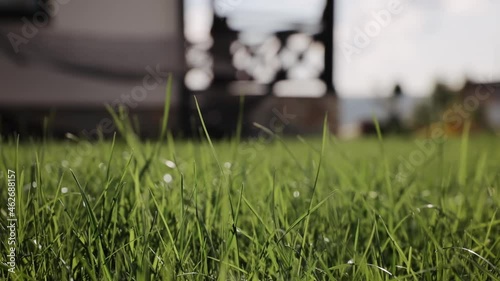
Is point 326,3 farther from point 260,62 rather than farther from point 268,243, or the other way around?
point 268,243

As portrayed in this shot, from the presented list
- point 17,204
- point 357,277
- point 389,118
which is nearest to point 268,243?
point 357,277

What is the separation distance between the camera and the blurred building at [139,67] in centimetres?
625

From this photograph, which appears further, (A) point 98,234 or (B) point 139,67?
(B) point 139,67

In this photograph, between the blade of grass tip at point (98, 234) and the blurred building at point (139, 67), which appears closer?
the blade of grass tip at point (98, 234)

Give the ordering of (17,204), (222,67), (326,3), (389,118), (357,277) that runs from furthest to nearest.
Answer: (389,118) < (222,67) < (326,3) < (17,204) < (357,277)

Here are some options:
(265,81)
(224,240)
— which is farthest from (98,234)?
(265,81)

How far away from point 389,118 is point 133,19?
4.16 metres

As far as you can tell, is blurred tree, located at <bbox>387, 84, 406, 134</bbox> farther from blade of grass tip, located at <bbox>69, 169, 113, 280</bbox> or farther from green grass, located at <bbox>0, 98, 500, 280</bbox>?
blade of grass tip, located at <bbox>69, 169, 113, 280</bbox>

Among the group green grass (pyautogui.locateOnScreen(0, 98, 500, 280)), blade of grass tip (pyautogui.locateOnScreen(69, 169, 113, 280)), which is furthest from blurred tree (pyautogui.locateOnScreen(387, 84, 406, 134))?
blade of grass tip (pyautogui.locateOnScreen(69, 169, 113, 280))

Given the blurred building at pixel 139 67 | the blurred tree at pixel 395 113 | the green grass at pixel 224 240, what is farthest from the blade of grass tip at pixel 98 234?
the blurred tree at pixel 395 113

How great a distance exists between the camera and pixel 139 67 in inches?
261

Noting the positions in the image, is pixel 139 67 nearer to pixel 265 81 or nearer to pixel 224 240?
pixel 265 81

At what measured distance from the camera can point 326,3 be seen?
614 centimetres

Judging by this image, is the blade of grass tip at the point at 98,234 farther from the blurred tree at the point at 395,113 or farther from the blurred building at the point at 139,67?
the blurred tree at the point at 395,113
